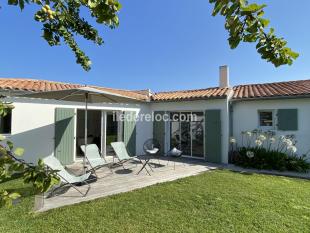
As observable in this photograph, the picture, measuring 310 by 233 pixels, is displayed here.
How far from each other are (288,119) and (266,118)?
3.80ft

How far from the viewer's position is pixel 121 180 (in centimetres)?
796

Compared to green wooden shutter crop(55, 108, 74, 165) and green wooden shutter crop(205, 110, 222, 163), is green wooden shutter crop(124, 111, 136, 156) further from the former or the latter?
green wooden shutter crop(205, 110, 222, 163)

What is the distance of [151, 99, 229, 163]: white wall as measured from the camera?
11.4 m

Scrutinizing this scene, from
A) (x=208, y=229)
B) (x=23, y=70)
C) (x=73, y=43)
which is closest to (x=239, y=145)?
(x=208, y=229)

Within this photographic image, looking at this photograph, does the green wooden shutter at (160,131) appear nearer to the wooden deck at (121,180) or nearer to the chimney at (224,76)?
the wooden deck at (121,180)

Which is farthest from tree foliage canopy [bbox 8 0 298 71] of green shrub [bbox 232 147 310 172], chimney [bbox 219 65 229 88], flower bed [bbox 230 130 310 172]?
chimney [bbox 219 65 229 88]

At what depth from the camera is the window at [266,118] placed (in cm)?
1149

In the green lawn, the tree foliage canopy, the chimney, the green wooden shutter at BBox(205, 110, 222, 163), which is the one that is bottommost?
the green lawn

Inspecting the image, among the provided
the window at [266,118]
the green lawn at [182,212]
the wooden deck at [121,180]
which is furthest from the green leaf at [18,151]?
the window at [266,118]

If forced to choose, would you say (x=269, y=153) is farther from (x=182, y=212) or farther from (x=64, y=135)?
(x=64, y=135)

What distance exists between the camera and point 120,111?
13047 millimetres

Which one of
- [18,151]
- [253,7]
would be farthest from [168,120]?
[18,151]

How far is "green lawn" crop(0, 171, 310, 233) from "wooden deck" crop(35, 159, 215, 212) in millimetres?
443

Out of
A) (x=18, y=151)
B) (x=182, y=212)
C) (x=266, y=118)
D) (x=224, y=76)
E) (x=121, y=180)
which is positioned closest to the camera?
(x=18, y=151)
